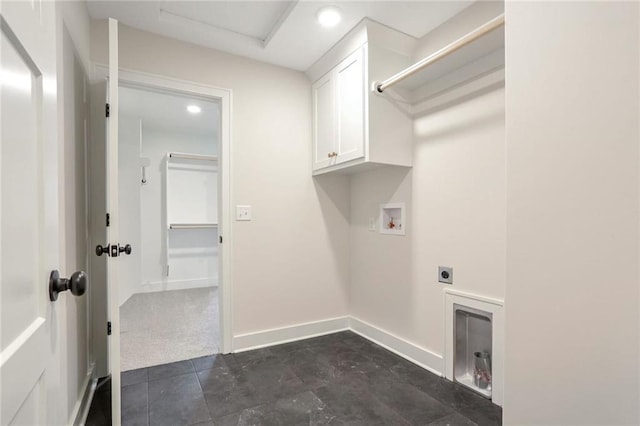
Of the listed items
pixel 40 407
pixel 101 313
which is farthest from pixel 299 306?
pixel 40 407

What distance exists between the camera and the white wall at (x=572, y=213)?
26.4 inches

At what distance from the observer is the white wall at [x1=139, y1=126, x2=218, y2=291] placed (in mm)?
4508

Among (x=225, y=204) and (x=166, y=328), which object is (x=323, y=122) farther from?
(x=166, y=328)

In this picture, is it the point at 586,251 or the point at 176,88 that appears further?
the point at 176,88

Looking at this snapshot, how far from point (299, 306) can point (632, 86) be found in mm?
2483

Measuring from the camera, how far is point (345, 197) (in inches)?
117

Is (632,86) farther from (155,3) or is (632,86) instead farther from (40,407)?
(155,3)

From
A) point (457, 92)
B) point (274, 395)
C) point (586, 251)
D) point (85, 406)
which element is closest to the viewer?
point (586, 251)

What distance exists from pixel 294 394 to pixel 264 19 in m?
2.41

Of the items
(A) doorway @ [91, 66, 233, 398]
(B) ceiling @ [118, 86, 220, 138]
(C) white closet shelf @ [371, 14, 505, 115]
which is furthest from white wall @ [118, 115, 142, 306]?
(C) white closet shelf @ [371, 14, 505, 115]

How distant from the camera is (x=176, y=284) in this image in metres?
4.67

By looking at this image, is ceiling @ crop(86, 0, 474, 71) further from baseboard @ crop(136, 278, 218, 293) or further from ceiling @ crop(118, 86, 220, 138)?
baseboard @ crop(136, 278, 218, 293)

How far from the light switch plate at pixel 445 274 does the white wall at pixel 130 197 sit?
3.84 m

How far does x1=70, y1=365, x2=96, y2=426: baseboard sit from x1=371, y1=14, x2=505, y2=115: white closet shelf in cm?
244
